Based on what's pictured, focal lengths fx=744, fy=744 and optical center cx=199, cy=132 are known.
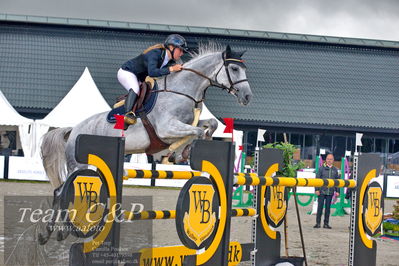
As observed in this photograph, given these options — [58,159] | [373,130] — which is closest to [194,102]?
[58,159]

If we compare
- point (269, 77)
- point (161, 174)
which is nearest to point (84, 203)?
point (161, 174)

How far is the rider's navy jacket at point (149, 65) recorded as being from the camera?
6.77 meters

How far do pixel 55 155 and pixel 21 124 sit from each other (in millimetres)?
14675

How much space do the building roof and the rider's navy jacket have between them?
23.9m

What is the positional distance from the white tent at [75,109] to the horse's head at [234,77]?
47.8 feet

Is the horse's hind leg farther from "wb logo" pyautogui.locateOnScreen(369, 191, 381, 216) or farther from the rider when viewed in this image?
"wb logo" pyautogui.locateOnScreen(369, 191, 381, 216)

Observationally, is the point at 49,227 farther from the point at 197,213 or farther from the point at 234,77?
the point at 234,77

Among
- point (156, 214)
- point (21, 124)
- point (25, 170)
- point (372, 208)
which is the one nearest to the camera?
point (156, 214)

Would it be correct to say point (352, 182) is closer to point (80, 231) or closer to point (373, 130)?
point (80, 231)

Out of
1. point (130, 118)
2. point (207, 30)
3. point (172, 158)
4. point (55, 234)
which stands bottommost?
point (55, 234)

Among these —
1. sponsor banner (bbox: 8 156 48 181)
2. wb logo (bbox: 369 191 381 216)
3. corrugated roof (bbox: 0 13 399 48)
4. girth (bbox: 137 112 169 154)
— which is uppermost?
corrugated roof (bbox: 0 13 399 48)

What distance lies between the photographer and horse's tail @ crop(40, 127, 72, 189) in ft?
24.5

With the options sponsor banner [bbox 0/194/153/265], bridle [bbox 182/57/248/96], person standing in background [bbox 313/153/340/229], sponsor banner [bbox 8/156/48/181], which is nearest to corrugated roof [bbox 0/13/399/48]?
sponsor banner [bbox 8/156/48/181]

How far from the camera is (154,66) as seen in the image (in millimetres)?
6805
